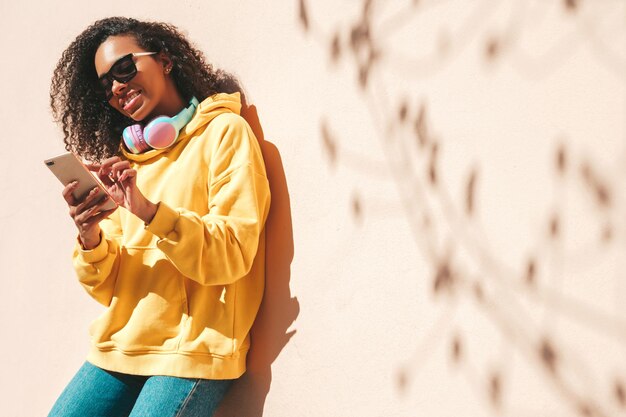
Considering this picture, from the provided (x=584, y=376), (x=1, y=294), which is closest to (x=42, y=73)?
(x=1, y=294)

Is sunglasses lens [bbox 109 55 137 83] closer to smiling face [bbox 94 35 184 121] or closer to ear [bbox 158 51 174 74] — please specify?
smiling face [bbox 94 35 184 121]

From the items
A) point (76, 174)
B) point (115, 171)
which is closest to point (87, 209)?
point (76, 174)

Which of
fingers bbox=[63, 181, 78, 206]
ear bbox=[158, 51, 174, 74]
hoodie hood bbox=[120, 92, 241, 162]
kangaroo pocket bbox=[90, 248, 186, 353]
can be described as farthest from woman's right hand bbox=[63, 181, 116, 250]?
ear bbox=[158, 51, 174, 74]

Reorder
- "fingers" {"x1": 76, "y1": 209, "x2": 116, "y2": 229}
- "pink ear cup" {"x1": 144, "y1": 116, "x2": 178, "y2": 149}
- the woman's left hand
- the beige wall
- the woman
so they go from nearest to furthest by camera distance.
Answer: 1. the beige wall
2. the woman's left hand
3. the woman
4. "fingers" {"x1": 76, "y1": 209, "x2": 116, "y2": 229}
5. "pink ear cup" {"x1": 144, "y1": 116, "x2": 178, "y2": 149}

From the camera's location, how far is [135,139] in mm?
2580

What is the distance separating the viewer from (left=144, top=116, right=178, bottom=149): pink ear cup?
2477 millimetres

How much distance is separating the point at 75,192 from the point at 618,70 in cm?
160

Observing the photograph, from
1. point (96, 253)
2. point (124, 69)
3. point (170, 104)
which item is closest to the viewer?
point (96, 253)

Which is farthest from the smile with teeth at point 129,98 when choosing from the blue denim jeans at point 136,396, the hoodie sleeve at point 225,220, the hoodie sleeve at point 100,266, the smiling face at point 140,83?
the blue denim jeans at point 136,396

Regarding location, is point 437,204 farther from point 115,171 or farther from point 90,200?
point 90,200

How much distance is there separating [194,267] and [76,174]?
48 cm

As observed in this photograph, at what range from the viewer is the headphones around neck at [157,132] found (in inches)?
97.7

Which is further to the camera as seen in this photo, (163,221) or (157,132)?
(157,132)

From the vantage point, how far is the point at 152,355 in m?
2.36
